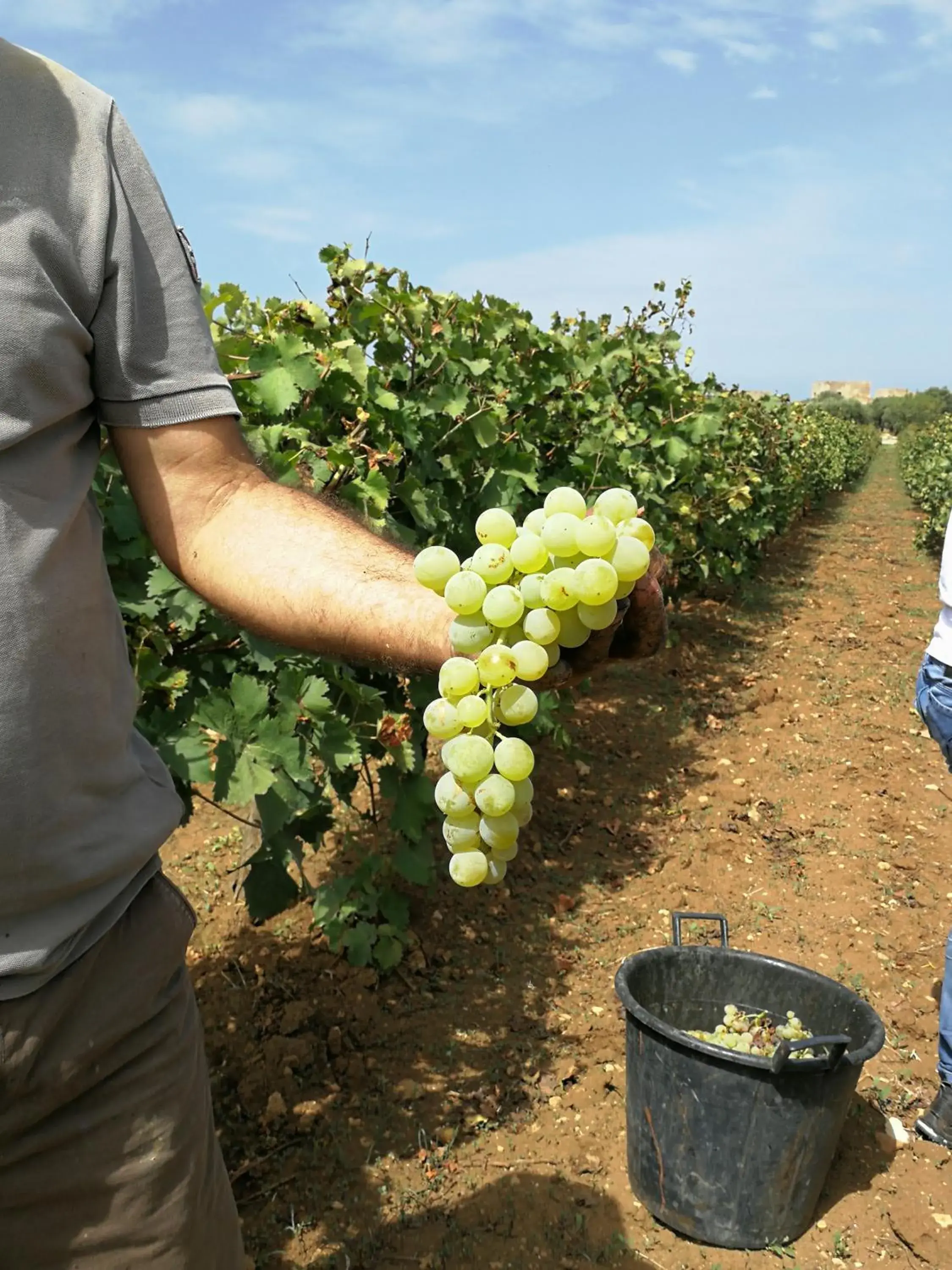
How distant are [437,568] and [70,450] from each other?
482 millimetres

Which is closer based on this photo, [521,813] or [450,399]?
[521,813]

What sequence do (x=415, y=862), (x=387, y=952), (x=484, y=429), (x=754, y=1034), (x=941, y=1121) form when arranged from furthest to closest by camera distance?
(x=484, y=429), (x=387, y=952), (x=415, y=862), (x=941, y=1121), (x=754, y=1034)

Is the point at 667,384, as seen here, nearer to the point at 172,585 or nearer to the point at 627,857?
the point at 627,857

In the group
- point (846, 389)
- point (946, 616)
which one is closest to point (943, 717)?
point (946, 616)

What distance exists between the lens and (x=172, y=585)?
7.93 ft

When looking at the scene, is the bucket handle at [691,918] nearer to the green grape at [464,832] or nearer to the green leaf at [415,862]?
the green leaf at [415,862]

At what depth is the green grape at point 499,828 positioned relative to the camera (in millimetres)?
1204

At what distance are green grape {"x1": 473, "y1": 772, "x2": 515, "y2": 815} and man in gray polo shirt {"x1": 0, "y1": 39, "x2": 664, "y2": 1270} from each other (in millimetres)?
152

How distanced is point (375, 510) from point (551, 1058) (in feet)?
6.11

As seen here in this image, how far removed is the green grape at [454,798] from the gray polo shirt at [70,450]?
14.6 inches

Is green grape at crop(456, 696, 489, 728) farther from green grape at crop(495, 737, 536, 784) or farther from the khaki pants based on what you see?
the khaki pants

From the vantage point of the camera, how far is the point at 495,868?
129cm

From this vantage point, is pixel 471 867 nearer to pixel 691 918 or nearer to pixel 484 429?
pixel 691 918

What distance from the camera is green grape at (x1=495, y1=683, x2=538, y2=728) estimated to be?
110cm
